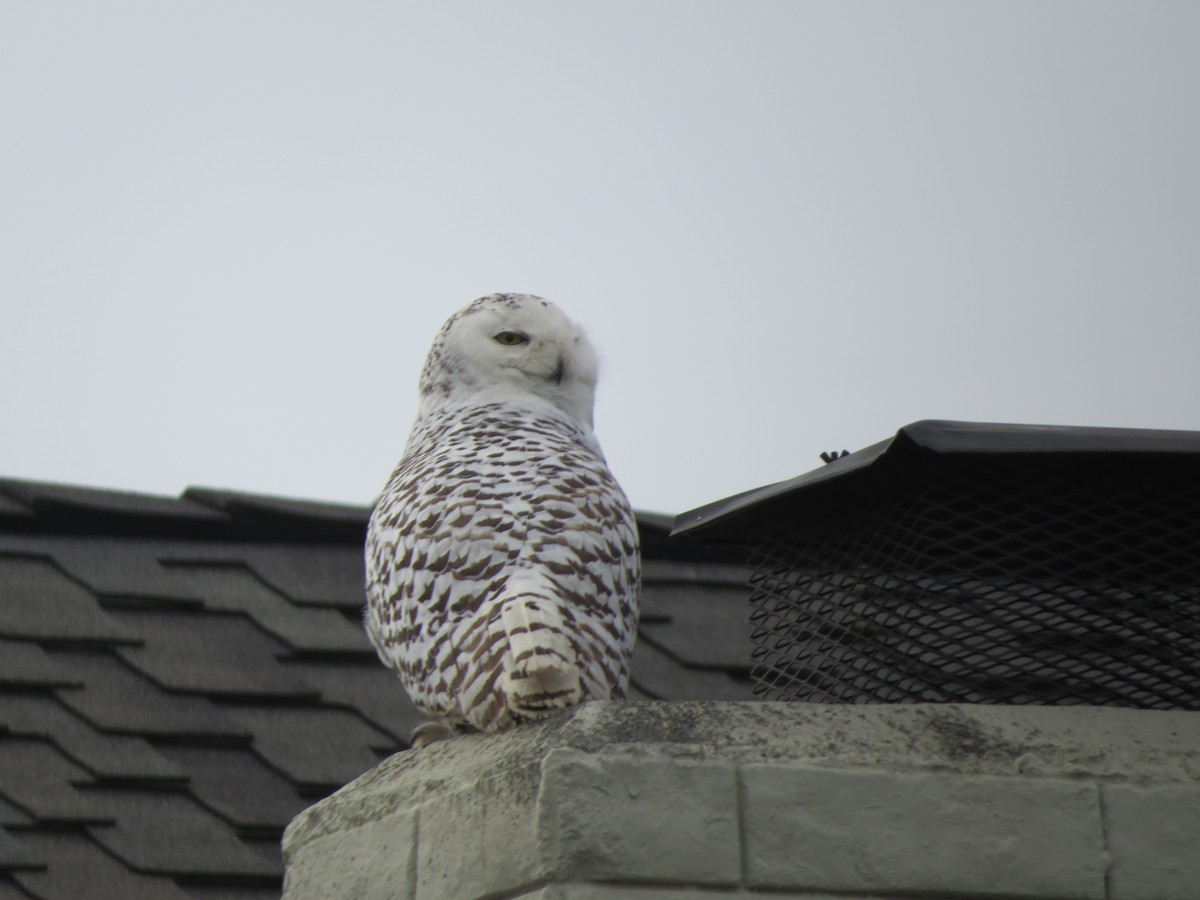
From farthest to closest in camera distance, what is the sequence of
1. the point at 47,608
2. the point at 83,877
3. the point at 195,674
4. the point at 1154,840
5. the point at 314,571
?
1. the point at 314,571
2. the point at 47,608
3. the point at 195,674
4. the point at 83,877
5. the point at 1154,840

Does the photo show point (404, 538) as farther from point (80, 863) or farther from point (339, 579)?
point (339, 579)

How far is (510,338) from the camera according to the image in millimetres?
3064

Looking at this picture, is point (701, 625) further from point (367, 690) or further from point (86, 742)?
point (86, 742)

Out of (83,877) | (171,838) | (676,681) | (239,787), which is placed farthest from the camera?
(676,681)

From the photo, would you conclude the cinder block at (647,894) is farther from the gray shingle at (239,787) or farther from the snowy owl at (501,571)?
the gray shingle at (239,787)

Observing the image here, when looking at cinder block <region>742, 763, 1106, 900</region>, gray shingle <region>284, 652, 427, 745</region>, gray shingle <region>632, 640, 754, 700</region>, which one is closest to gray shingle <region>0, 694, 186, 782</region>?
gray shingle <region>284, 652, 427, 745</region>

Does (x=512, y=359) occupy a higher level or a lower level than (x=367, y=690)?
higher

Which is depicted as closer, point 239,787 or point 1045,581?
point 1045,581

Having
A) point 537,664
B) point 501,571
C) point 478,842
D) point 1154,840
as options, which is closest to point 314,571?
point 501,571

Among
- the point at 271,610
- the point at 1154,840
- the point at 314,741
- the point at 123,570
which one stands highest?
the point at 123,570

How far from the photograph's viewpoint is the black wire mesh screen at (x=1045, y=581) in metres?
2.19

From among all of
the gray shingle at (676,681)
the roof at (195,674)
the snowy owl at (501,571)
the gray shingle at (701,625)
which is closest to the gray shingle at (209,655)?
the roof at (195,674)

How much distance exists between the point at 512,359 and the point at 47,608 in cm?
149

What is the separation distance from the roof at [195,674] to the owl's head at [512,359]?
3.14ft
